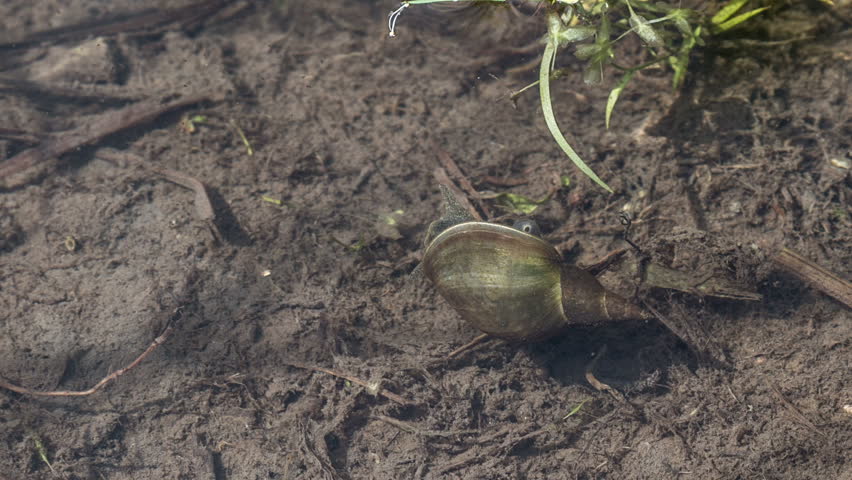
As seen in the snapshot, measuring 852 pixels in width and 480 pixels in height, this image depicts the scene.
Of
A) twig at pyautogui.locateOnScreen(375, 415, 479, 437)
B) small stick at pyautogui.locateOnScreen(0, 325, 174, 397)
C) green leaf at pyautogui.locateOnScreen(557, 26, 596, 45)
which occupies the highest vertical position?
green leaf at pyautogui.locateOnScreen(557, 26, 596, 45)

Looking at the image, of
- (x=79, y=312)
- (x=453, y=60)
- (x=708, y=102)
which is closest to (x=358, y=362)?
(x=79, y=312)

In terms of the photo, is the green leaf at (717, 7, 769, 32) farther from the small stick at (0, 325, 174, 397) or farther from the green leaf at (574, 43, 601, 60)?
the small stick at (0, 325, 174, 397)

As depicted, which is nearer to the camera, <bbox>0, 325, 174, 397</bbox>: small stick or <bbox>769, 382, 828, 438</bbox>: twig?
<bbox>769, 382, 828, 438</bbox>: twig

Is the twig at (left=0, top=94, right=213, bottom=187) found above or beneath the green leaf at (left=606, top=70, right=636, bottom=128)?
beneath

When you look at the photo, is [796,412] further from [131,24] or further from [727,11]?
[131,24]

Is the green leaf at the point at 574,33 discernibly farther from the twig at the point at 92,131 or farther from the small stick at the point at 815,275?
the twig at the point at 92,131

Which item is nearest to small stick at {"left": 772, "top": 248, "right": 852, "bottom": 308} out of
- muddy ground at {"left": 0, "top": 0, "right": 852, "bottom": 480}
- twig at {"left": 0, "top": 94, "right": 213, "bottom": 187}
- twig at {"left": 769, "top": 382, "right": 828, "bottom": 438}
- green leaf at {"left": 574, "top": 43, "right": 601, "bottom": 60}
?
muddy ground at {"left": 0, "top": 0, "right": 852, "bottom": 480}

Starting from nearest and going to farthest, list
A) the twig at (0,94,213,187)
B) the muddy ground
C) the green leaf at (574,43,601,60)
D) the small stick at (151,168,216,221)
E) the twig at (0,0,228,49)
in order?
1. the green leaf at (574,43,601,60)
2. the muddy ground
3. the small stick at (151,168,216,221)
4. the twig at (0,94,213,187)
5. the twig at (0,0,228,49)

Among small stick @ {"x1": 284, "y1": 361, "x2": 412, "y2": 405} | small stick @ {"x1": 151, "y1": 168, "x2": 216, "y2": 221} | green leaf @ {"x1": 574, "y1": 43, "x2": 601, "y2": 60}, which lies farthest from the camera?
small stick @ {"x1": 151, "y1": 168, "x2": 216, "y2": 221}

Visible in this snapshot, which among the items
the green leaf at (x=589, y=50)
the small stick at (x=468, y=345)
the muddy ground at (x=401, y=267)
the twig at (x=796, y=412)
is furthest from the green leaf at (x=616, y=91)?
the twig at (x=796, y=412)
